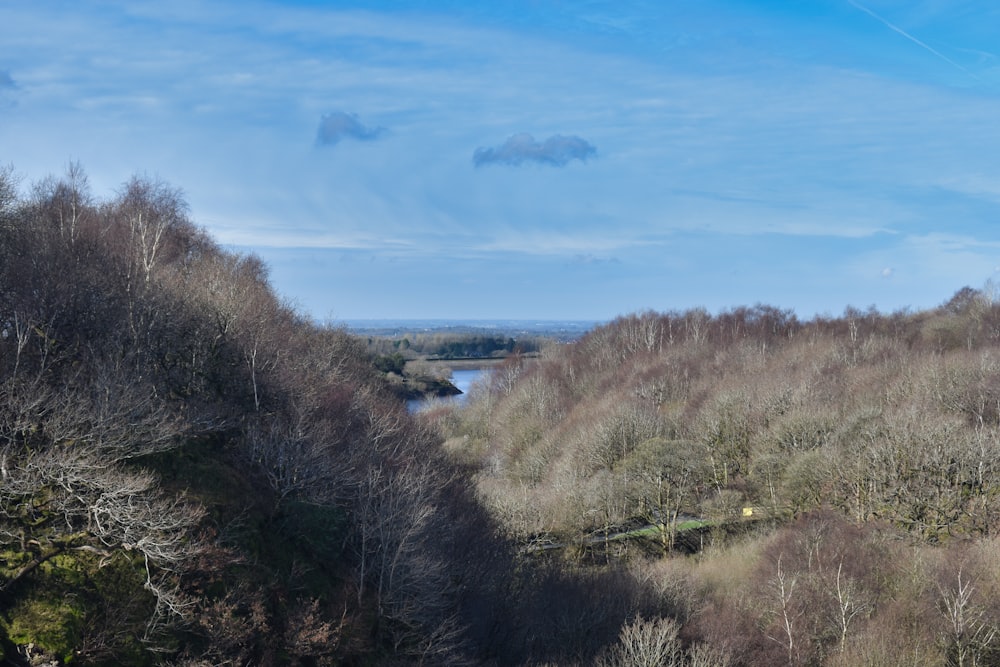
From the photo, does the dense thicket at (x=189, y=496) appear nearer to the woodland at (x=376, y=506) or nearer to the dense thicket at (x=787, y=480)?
the woodland at (x=376, y=506)

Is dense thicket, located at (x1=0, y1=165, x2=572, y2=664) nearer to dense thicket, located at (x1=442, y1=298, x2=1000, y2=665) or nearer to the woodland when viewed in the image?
the woodland

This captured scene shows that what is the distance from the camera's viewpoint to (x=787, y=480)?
5094 centimetres

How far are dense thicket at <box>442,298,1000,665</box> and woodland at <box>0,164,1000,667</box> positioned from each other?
0.70 ft

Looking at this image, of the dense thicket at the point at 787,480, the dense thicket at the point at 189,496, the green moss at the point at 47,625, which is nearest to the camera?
the green moss at the point at 47,625

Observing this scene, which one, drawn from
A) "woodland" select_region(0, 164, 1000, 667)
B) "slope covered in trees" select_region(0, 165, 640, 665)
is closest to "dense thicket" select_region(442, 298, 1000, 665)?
"woodland" select_region(0, 164, 1000, 667)

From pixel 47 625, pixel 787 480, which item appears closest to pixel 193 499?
pixel 47 625

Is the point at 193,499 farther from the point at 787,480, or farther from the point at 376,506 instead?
the point at 787,480

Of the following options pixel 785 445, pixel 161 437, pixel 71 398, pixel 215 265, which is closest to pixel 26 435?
pixel 71 398

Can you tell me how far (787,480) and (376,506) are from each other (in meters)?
31.6

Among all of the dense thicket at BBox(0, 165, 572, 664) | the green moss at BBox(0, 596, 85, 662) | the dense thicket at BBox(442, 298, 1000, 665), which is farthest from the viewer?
the dense thicket at BBox(442, 298, 1000, 665)

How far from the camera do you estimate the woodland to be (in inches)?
867

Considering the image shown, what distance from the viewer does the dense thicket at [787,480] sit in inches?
1219

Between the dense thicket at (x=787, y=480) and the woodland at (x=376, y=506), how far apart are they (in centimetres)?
21

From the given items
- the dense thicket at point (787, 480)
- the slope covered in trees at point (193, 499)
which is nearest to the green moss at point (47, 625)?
the slope covered in trees at point (193, 499)
